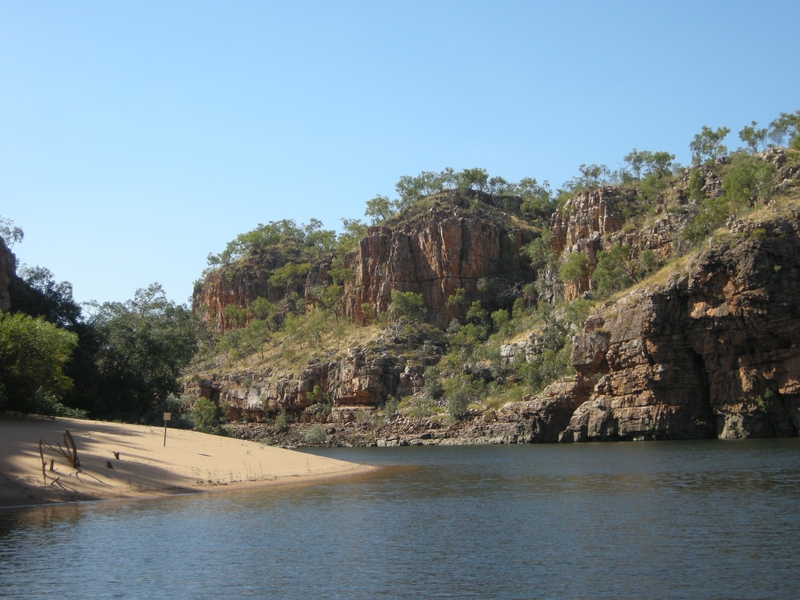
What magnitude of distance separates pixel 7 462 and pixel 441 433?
228 ft

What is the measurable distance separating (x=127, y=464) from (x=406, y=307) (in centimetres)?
9526

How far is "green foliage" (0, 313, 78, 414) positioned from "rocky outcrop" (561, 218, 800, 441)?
54.2 m

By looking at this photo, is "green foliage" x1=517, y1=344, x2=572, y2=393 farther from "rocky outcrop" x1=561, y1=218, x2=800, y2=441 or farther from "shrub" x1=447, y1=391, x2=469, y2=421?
"rocky outcrop" x1=561, y1=218, x2=800, y2=441

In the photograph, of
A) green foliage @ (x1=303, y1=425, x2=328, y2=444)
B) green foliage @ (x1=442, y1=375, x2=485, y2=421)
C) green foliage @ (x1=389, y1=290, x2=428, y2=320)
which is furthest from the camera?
green foliage @ (x1=389, y1=290, x2=428, y2=320)

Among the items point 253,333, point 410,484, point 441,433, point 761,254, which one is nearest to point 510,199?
point 253,333

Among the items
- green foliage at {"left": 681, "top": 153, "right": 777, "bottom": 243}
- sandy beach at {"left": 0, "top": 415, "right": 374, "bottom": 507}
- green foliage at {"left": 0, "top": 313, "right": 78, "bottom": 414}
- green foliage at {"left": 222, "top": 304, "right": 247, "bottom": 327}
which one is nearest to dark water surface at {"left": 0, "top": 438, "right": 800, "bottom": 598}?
sandy beach at {"left": 0, "top": 415, "right": 374, "bottom": 507}

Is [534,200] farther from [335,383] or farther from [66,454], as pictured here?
[66,454]

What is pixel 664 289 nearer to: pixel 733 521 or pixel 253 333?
pixel 733 521

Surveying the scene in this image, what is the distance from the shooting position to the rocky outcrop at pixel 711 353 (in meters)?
76.9

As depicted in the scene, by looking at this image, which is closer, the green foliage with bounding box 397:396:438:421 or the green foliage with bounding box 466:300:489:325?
the green foliage with bounding box 397:396:438:421

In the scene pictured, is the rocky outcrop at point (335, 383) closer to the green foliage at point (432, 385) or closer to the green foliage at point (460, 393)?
the green foliage at point (432, 385)

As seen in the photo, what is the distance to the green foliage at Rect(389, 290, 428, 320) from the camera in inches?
5153

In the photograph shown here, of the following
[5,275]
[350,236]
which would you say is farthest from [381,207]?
[5,275]

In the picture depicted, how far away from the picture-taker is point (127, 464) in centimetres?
3706
